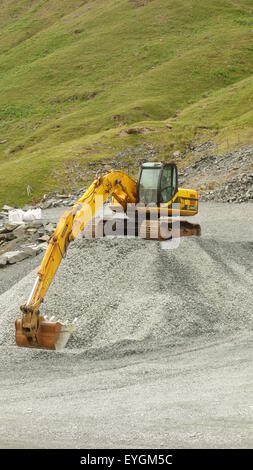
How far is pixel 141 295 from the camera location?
20453 millimetres

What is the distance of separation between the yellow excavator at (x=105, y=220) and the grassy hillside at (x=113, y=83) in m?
30.9

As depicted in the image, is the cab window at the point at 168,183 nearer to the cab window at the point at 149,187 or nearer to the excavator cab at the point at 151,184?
the excavator cab at the point at 151,184

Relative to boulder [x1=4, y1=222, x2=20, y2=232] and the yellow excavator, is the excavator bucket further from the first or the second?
boulder [x1=4, y1=222, x2=20, y2=232]

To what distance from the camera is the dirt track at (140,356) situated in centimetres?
1189

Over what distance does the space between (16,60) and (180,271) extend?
4161 inches

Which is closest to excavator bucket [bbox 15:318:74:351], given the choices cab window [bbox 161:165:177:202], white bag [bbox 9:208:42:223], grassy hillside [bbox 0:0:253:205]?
cab window [bbox 161:165:177:202]

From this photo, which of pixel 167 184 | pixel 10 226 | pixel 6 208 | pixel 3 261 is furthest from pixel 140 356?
pixel 6 208

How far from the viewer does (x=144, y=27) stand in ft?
365

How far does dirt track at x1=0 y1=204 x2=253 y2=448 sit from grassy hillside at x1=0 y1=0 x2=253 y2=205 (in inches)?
1312

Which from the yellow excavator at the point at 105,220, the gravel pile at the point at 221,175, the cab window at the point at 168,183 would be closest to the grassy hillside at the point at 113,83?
the gravel pile at the point at 221,175

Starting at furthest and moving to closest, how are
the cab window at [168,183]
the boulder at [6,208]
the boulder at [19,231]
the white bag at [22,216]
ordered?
the boulder at [6,208]
the white bag at [22,216]
the boulder at [19,231]
the cab window at [168,183]

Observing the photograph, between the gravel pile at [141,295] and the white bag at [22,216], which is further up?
the gravel pile at [141,295]

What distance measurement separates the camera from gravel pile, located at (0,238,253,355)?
733 inches

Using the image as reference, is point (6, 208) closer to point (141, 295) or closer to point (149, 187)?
point (149, 187)
